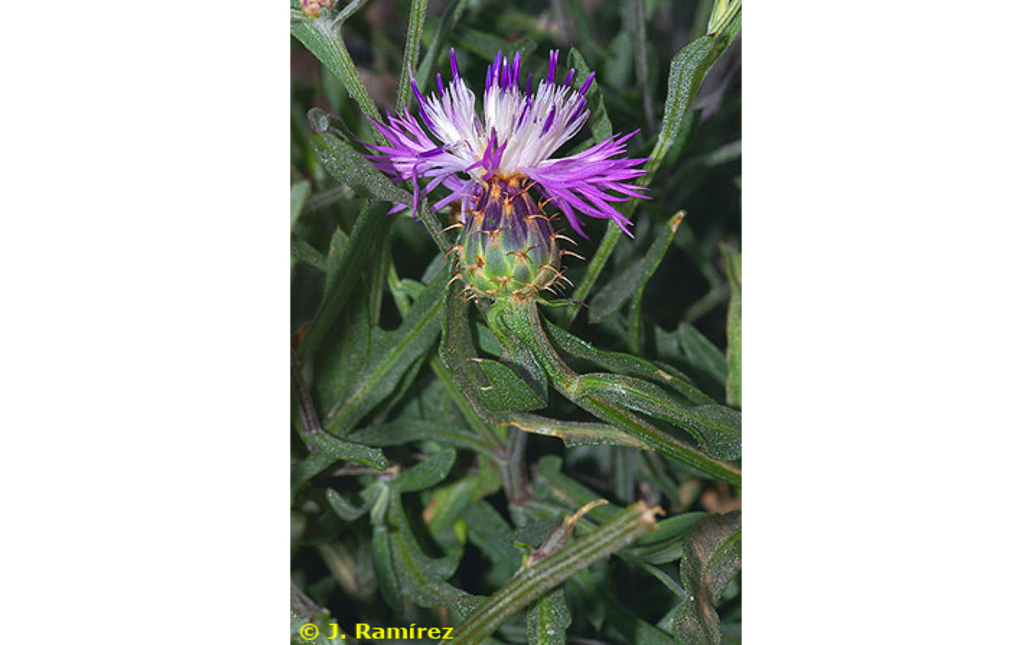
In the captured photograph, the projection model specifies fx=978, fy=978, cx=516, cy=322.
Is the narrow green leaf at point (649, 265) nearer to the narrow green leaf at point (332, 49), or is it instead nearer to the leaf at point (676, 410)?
the leaf at point (676, 410)

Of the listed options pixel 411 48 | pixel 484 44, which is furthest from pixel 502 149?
pixel 484 44

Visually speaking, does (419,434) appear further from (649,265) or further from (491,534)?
(649,265)

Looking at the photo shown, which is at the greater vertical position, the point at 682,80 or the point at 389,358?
the point at 682,80

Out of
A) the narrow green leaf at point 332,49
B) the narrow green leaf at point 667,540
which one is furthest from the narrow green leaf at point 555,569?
the narrow green leaf at point 332,49

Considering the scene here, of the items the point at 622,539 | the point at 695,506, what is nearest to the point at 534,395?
the point at 622,539

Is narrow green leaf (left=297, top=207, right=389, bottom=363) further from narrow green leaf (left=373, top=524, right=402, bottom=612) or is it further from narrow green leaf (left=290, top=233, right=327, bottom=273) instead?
narrow green leaf (left=373, top=524, right=402, bottom=612)

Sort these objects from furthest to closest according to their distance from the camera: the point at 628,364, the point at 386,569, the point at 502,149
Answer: the point at 386,569 < the point at 628,364 < the point at 502,149
